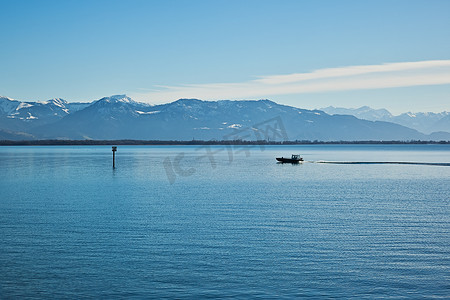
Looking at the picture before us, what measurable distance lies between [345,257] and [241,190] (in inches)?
1493

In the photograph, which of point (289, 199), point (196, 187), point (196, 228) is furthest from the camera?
point (196, 187)

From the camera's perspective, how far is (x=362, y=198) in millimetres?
58281

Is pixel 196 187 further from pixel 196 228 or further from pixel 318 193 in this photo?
pixel 196 228

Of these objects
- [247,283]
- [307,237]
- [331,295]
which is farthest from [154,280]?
[307,237]

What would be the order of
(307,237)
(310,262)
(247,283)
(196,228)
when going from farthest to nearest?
(196,228)
(307,237)
(310,262)
(247,283)

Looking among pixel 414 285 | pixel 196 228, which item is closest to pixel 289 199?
pixel 196 228

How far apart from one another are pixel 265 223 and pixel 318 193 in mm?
24522

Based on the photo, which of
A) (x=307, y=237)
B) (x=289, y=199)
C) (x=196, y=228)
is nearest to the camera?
(x=307, y=237)

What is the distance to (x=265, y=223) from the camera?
40438 millimetres

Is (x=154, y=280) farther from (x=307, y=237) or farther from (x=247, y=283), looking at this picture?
(x=307, y=237)

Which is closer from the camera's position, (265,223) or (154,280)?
(154,280)

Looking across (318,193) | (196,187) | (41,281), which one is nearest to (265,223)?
(41,281)

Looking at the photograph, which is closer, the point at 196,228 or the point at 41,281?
the point at 41,281

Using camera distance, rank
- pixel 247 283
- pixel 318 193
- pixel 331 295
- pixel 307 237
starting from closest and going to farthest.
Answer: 1. pixel 331 295
2. pixel 247 283
3. pixel 307 237
4. pixel 318 193
